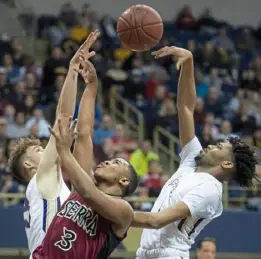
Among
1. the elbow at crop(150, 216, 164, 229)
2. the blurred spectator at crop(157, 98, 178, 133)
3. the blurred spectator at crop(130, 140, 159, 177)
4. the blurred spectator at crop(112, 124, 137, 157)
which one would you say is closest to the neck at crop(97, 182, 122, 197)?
the elbow at crop(150, 216, 164, 229)

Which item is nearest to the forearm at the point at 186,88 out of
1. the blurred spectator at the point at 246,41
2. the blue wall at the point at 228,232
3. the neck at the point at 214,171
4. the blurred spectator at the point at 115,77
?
the neck at the point at 214,171

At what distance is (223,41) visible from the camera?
1762cm

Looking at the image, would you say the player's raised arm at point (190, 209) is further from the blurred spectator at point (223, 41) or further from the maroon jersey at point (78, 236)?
the blurred spectator at point (223, 41)

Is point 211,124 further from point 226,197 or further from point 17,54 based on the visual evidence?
point 17,54

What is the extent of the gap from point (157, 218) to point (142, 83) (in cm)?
988

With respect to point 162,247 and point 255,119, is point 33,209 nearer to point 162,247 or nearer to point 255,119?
point 162,247

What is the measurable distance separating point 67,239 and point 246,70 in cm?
1229

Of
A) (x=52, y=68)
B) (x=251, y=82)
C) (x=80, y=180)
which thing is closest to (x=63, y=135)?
(x=80, y=180)

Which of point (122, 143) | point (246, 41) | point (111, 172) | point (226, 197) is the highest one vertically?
point (111, 172)

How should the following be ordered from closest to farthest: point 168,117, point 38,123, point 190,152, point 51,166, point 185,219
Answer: point 51,166 → point 185,219 → point 190,152 → point 38,123 → point 168,117

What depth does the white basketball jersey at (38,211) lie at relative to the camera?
5586mm

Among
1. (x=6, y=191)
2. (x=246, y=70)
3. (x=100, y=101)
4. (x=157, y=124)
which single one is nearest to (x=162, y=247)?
(x=6, y=191)

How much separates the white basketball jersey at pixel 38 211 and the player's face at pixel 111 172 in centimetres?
47

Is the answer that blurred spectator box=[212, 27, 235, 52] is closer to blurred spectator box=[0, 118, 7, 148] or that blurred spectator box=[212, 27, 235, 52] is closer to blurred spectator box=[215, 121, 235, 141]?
blurred spectator box=[215, 121, 235, 141]
